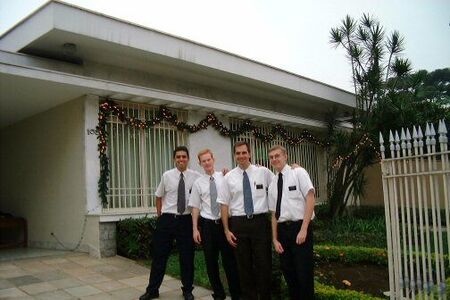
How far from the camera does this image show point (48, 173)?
8.63m

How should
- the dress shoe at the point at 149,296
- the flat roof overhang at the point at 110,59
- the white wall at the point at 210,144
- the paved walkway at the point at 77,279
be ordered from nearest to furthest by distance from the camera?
1. the dress shoe at the point at 149,296
2. the paved walkway at the point at 77,279
3. the flat roof overhang at the point at 110,59
4. the white wall at the point at 210,144

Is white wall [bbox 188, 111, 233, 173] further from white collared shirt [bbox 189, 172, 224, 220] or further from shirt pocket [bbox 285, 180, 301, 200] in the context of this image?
shirt pocket [bbox 285, 180, 301, 200]

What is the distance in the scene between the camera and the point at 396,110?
1104cm

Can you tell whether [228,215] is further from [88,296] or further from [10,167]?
[10,167]

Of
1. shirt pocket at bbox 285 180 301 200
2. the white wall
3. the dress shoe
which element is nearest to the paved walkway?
the dress shoe

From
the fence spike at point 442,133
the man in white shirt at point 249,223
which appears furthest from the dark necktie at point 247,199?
the fence spike at point 442,133

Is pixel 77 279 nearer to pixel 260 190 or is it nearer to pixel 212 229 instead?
pixel 212 229

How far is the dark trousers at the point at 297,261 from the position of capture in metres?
3.96

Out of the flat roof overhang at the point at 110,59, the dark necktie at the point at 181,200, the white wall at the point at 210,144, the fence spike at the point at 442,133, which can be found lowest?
the dark necktie at the point at 181,200

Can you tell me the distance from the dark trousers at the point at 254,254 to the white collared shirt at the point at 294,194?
0.89 feet

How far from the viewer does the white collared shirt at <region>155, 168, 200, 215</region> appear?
4977 mm

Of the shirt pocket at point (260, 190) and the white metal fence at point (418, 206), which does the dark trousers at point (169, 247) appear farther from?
the white metal fence at point (418, 206)

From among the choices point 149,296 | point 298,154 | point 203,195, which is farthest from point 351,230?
point 149,296

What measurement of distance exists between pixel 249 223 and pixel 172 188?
122cm
